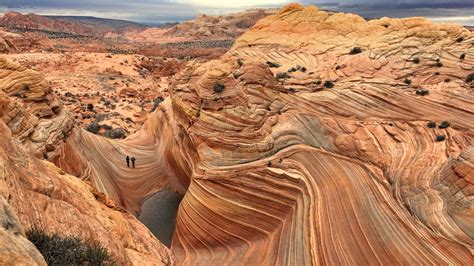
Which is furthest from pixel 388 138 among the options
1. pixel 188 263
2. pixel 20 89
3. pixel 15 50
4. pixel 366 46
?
Answer: pixel 15 50

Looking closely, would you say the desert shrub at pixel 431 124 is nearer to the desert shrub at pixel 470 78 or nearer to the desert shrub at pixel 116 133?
the desert shrub at pixel 470 78

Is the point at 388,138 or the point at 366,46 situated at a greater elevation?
the point at 366,46

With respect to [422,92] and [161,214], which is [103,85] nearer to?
[161,214]

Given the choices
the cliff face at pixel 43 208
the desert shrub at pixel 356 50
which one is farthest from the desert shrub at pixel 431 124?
the cliff face at pixel 43 208

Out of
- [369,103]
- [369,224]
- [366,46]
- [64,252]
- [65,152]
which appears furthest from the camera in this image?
[366,46]

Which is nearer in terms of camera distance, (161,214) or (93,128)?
(161,214)

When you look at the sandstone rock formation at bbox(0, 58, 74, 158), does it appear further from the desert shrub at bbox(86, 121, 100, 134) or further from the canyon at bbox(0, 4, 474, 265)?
the desert shrub at bbox(86, 121, 100, 134)

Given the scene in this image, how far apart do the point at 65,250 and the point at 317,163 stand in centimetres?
1044

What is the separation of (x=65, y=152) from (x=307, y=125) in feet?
35.2

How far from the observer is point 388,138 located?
51.5 ft

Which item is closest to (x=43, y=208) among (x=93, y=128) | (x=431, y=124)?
(x=431, y=124)

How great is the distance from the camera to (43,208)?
761cm

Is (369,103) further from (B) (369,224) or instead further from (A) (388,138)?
(B) (369,224)

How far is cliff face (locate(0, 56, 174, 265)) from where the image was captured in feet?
16.7
